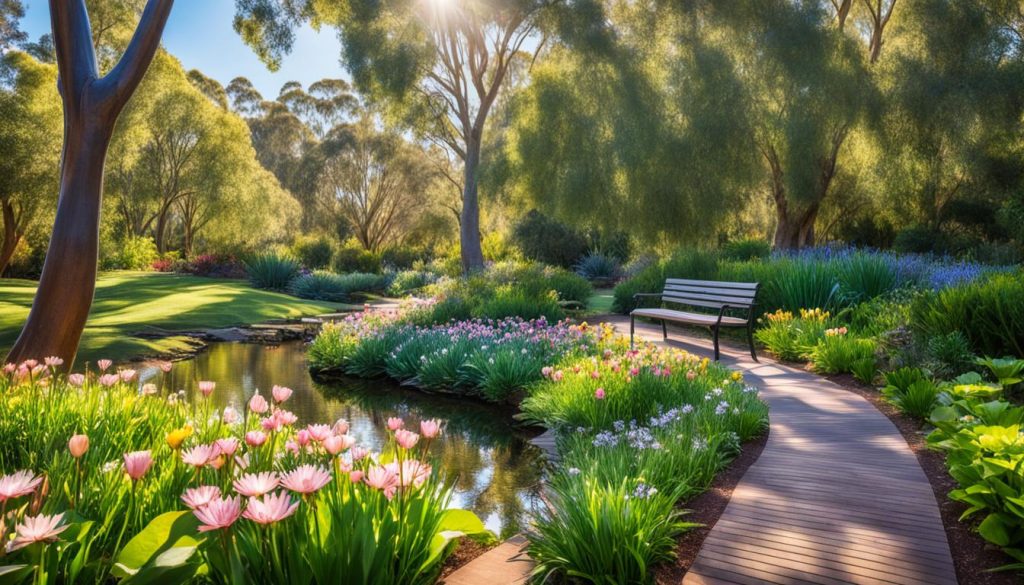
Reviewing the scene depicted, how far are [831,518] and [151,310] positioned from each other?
13214mm

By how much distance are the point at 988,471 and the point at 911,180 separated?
55.2ft

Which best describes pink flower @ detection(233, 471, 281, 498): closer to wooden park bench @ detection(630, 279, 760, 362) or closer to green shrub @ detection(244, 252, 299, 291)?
wooden park bench @ detection(630, 279, 760, 362)

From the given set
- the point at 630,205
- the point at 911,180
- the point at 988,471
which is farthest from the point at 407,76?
the point at 988,471

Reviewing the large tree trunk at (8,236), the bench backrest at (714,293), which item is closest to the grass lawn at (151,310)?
the large tree trunk at (8,236)

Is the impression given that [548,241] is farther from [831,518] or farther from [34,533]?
[34,533]

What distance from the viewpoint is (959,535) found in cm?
259

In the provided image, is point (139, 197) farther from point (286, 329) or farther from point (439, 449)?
point (439, 449)

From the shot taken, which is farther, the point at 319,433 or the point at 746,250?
the point at 746,250

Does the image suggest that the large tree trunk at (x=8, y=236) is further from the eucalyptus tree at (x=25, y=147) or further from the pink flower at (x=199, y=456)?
the pink flower at (x=199, y=456)

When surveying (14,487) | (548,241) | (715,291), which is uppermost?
(548,241)

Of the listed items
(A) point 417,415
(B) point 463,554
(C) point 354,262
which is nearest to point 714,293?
(A) point 417,415

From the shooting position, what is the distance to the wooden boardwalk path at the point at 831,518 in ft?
7.59

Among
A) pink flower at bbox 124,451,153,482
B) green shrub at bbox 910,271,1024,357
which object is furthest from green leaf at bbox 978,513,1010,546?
green shrub at bbox 910,271,1024,357

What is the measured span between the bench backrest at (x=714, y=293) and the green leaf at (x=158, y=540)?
6718 mm
